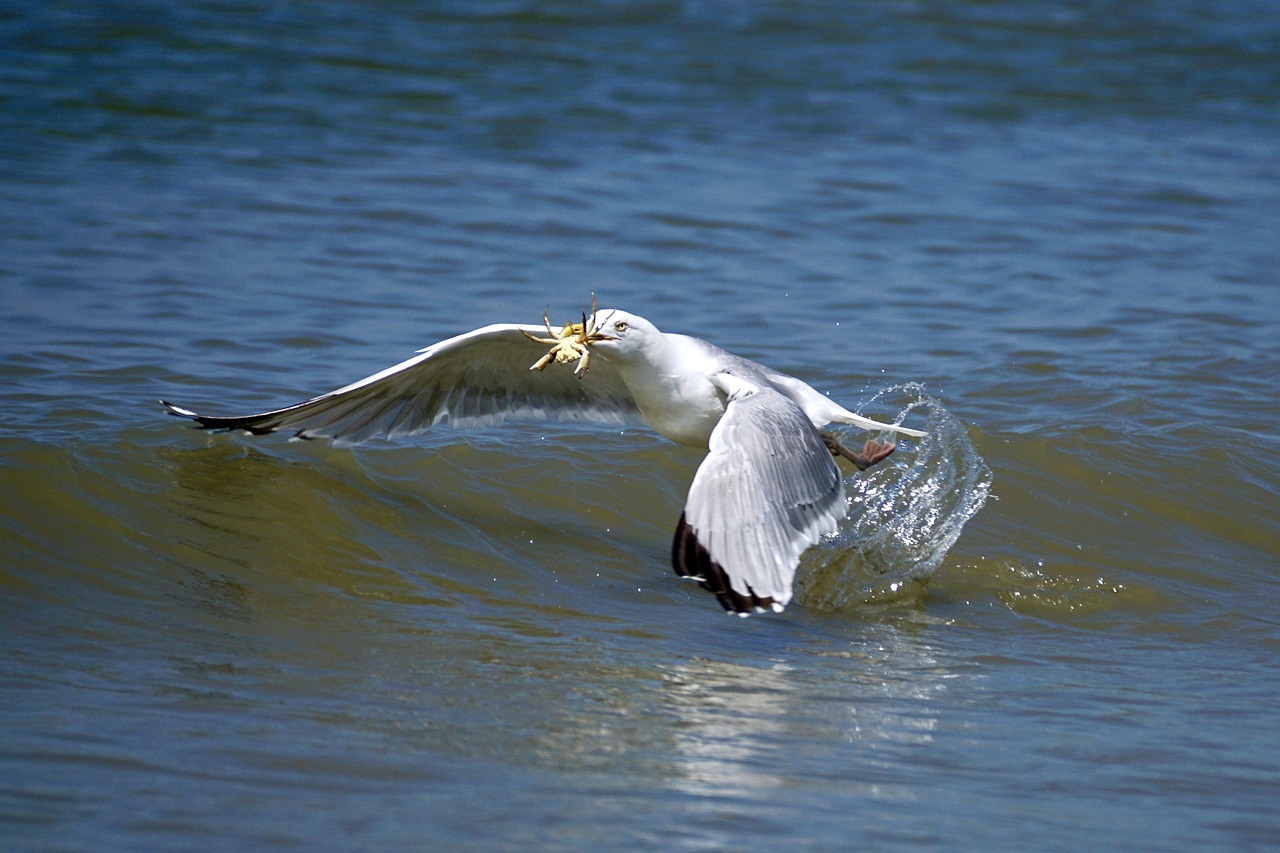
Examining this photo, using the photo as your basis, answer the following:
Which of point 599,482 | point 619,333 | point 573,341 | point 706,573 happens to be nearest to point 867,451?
point 619,333

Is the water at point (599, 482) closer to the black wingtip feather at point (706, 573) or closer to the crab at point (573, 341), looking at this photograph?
the black wingtip feather at point (706, 573)

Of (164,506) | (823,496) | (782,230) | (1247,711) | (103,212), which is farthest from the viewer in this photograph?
(782,230)

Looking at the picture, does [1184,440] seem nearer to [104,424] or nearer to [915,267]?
[915,267]

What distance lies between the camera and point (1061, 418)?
7.75 metres

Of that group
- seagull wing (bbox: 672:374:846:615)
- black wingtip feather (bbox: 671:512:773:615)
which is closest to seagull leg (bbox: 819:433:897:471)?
seagull wing (bbox: 672:374:846:615)

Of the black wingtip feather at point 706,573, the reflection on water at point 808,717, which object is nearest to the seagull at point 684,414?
the black wingtip feather at point 706,573

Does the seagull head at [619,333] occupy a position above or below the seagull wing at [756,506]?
above

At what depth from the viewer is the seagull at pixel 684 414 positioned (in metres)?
4.45

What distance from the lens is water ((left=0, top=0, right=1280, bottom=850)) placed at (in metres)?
3.78

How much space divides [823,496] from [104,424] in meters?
3.45

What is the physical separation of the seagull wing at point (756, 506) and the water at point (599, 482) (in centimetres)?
38

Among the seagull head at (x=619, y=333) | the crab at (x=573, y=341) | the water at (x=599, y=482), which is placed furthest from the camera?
the seagull head at (x=619, y=333)

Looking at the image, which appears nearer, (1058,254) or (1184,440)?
(1184,440)

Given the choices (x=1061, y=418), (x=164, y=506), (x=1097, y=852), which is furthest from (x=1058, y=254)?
(x=1097, y=852)
